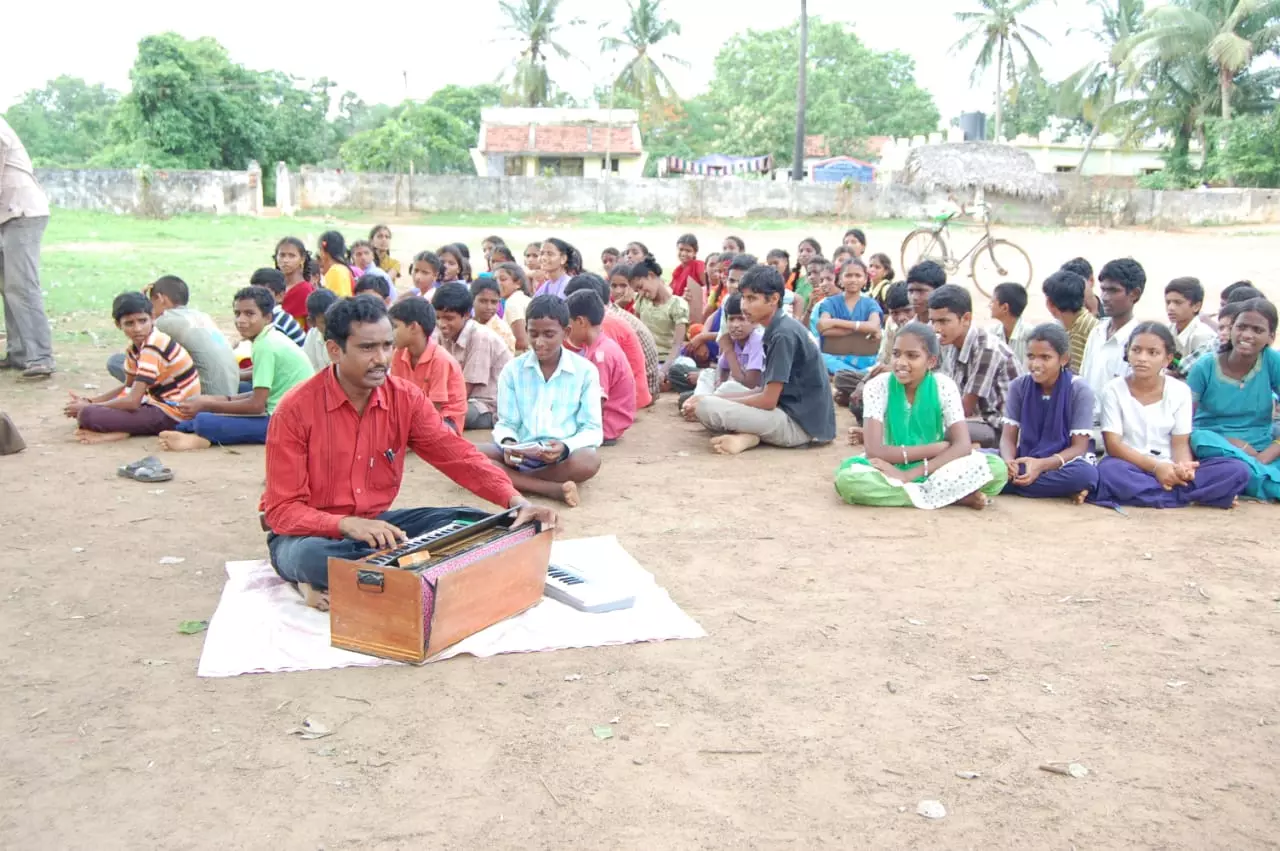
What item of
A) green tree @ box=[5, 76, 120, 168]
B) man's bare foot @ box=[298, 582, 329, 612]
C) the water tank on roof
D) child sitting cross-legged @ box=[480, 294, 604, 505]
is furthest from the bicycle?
green tree @ box=[5, 76, 120, 168]

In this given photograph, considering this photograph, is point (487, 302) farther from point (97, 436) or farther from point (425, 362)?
point (97, 436)

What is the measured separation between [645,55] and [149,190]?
21.1 meters

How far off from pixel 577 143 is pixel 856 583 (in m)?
38.9

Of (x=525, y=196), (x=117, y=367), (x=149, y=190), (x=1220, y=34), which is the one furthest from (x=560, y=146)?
(x=117, y=367)

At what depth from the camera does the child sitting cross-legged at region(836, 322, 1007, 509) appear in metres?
5.60

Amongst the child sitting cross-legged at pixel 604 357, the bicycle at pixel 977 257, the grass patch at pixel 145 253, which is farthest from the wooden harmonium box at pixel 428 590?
the bicycle at pixel 977 257

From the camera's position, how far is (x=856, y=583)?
4.59 m

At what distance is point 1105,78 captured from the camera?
36844 millimetres

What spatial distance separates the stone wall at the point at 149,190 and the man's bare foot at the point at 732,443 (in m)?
28.4

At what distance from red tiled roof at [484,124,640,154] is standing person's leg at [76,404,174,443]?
116ft

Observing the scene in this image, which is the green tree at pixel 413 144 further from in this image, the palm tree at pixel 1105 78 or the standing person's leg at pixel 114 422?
the standing person's leg at pixel 114 422

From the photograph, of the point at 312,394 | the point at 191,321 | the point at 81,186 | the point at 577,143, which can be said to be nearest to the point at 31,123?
the point at 81,186

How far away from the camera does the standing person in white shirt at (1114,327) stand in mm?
6363

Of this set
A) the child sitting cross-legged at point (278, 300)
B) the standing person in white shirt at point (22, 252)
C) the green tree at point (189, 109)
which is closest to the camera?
the child sitting cross-legged at point (278, 300)
